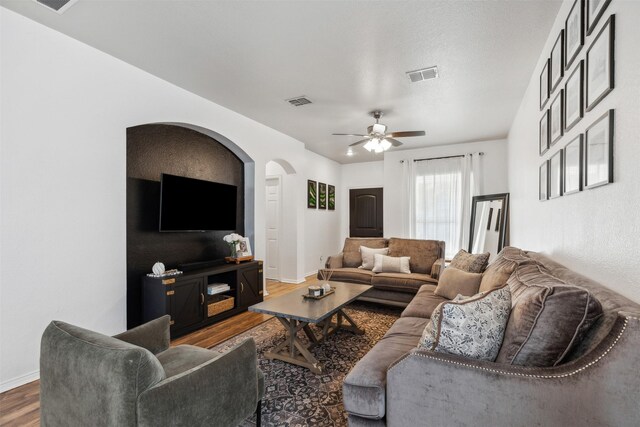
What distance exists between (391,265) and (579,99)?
2.94 meters

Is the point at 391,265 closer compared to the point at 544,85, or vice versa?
the point at 544,85

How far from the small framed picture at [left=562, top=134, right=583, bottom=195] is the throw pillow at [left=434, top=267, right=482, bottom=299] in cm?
117

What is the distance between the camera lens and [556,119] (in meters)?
2.17

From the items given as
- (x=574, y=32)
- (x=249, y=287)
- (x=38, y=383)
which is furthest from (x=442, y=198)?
(x=38, y=383)

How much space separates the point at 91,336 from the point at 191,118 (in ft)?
9.47

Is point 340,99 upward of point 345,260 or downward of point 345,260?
upward

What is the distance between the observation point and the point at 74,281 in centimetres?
254

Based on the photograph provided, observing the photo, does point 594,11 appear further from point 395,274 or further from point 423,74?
point 395,274

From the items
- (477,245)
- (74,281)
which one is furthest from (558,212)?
(74,281)

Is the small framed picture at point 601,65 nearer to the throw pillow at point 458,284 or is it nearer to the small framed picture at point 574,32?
the small framed picture at point 574,32

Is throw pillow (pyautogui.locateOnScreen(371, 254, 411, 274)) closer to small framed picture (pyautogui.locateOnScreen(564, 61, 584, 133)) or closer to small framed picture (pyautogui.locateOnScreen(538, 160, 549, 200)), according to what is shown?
small framed picture (pyautogui.locateOnScreen(538, 160, 549, 200))

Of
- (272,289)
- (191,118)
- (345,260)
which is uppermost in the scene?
(191,118)

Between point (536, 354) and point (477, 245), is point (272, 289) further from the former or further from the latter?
point (536, 354)

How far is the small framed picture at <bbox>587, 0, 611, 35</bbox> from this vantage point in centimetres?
138
